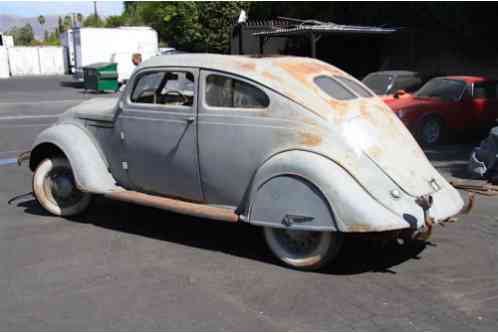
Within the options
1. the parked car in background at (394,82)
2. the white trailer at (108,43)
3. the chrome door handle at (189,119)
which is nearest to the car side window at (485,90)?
the parked car in background at (394,82)

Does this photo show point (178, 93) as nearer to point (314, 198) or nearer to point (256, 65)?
point (256, 65)

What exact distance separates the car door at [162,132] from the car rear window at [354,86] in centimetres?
145

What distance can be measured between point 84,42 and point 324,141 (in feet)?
99.0

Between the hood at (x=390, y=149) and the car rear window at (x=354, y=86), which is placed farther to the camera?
the car rear window at (x=354, y=86)

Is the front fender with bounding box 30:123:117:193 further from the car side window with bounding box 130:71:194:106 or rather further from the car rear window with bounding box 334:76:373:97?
the car rear window with bounding box 334:76:373:97

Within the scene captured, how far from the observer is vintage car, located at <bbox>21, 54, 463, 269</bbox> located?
4777 mm

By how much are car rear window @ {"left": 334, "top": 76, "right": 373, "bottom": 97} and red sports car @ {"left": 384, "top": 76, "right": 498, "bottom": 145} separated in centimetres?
593

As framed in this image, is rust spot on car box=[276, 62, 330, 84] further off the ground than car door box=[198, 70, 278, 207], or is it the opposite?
rust spot on car box=[276, 62, 330, 84]

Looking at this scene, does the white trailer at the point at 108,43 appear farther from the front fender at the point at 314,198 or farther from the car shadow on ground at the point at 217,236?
the front fender at the point at 314,198

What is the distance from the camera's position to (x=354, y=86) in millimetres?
5840

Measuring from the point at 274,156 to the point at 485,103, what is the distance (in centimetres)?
868

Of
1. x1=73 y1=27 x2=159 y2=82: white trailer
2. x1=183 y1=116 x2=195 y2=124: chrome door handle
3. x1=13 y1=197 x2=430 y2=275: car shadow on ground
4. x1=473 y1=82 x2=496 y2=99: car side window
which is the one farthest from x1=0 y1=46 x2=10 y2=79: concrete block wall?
x1=183 y1=116 x2=195 y2=124: chrome door handle

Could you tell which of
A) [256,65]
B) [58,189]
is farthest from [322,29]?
[256,65]

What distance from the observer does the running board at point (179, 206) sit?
539cm
